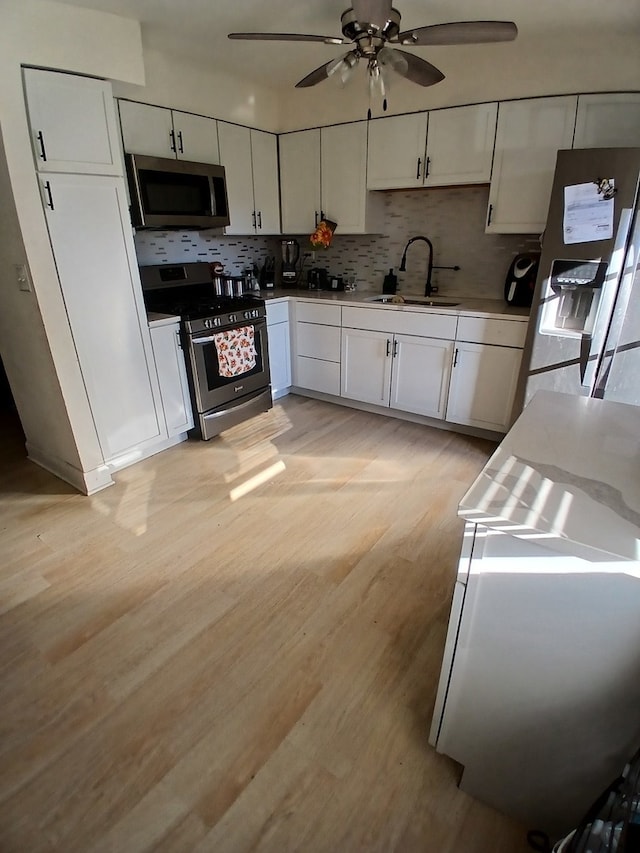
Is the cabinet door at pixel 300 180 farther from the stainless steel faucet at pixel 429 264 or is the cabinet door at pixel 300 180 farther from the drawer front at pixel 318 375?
the drawer front at pixel 318 375

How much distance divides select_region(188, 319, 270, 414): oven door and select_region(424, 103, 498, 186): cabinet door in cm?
164

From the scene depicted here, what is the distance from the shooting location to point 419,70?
6.71ft

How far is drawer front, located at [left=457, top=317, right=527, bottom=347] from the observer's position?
279 centimetres

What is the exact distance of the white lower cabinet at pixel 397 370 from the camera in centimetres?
319

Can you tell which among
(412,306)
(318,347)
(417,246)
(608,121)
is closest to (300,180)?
(417,246)

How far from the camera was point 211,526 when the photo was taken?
229cm

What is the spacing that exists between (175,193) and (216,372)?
1203 millimetres

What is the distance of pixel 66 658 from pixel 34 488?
4.64 feet

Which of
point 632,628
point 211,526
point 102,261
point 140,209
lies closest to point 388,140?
point 140,209

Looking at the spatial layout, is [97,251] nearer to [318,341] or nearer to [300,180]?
[318,341]

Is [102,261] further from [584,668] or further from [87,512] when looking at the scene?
[584,668]

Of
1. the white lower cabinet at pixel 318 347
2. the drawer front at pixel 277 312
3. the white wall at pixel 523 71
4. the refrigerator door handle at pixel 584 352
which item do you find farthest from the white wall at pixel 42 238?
the refrigerator door handle at pixel 584 352

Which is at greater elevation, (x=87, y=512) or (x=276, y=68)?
(x=276, y=68)

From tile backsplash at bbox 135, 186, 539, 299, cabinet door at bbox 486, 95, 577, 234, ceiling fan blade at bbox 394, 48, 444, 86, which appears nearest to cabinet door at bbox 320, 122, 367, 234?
tile backsplash at bbox 135, 186, 539, 299
